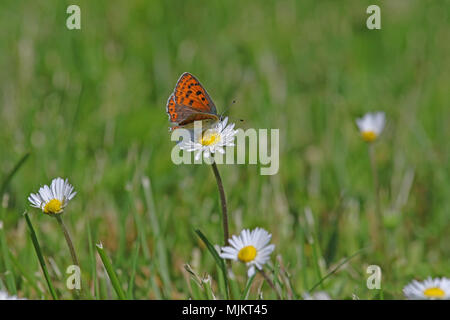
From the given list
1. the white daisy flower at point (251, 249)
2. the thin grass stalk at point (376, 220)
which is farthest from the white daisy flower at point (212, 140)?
the thin grass stalk at point (376, 220)

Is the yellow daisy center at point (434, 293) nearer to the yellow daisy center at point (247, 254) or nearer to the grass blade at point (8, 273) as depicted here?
the yellow daisy center at point (247, 254)

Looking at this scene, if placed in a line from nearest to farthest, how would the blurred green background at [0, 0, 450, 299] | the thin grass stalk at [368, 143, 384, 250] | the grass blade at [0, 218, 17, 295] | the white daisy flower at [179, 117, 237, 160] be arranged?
the white daisy flower at [179, 117, 237, 160]
the grass blade at [0, 218, 17, 295]
the blurred green background at [0, 0, 450, 299]
the thin grass stalk at [368, 143, 384, 250]

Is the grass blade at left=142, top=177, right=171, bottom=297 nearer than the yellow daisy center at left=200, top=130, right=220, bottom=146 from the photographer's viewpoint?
No

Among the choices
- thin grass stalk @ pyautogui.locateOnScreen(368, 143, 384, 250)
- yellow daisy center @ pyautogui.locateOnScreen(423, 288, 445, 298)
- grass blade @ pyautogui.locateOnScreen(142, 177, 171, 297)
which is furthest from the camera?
thin grass stalk @ pyautogui.locateOnScreen(368, 143, 384, 250)

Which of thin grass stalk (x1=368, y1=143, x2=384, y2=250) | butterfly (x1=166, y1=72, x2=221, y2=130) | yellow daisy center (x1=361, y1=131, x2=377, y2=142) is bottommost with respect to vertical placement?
thin grass stalk (x1=368, y1=143, x2=384, y2=250)

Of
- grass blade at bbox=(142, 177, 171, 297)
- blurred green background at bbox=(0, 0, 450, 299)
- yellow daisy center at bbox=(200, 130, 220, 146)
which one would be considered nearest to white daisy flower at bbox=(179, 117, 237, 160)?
yellow daisy center at bbox=(200, 130, 220, 146)

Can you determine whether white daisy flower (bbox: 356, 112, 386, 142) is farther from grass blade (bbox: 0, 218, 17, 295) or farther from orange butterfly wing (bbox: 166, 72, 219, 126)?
grass blade (bbox: 0, 218, 17, 295)

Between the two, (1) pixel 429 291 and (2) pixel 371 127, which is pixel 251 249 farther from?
(2) pixel 371 127
